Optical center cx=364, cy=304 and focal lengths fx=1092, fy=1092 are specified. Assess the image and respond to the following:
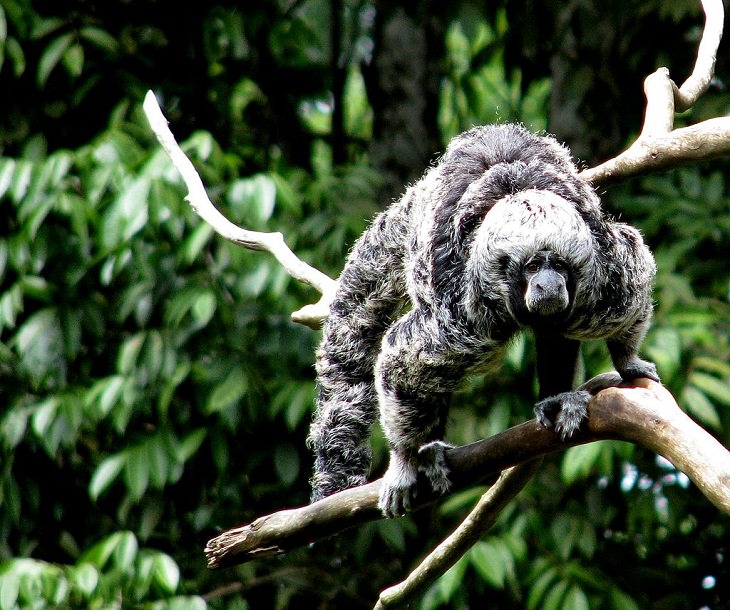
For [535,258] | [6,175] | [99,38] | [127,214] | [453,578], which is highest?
[99,38]

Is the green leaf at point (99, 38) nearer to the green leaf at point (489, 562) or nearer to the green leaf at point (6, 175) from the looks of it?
the green leaf at point (6, 175)

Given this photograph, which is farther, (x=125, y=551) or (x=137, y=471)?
(x=137, y=471)

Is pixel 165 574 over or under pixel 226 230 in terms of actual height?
under

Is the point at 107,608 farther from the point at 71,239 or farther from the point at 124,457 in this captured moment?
the point at 71,239

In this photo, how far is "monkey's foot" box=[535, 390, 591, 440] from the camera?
2725 millimetres

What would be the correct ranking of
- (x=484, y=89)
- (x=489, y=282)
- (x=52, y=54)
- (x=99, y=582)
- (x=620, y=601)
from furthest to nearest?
(x=484, y=89) < (x=52, y=54) < (x=620, y=601) < (x=99, y=582) < (x=489, y=282)

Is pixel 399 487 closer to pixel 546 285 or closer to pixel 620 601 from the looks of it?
pixel 546 285

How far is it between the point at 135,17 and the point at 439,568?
11.0 feet

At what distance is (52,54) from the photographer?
478cm

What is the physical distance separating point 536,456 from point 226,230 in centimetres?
153

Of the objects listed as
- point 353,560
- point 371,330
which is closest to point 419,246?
point 371,330

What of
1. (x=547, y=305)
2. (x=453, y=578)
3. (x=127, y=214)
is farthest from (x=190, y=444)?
(x=547, y=305)

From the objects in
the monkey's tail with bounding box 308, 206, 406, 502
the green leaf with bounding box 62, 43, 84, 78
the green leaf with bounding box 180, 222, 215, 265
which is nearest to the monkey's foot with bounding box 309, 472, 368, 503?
the monkey's tail with bounding box 308, 206, 406, 502

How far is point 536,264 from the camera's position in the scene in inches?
108
